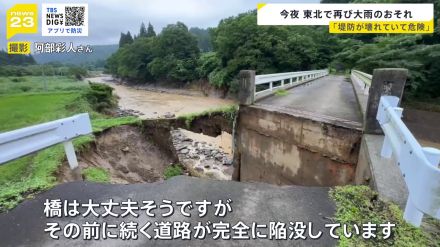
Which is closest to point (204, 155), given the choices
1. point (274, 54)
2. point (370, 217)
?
point (370, 217)

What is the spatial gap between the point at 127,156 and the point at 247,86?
4037 millimetres

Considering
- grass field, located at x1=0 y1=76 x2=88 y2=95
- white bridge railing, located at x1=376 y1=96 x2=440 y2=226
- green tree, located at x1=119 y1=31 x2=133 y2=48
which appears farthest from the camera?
green tree, located at x1=119 y1=31 x2=133 y2=48

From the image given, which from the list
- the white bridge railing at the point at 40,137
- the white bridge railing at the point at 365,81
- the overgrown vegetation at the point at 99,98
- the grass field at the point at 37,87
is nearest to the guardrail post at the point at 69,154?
the white bridge railing at the point at 40,137

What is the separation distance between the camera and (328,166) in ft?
13.9

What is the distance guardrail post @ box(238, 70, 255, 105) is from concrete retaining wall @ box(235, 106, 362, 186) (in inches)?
8.2

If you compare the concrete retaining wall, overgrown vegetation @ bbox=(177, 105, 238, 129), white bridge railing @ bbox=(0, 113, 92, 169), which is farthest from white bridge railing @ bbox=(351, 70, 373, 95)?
white bridge railing @ bbox=(0, 113, 92, 169)

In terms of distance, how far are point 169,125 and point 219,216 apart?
24.5 feet

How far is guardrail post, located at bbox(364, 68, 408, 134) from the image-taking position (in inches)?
135

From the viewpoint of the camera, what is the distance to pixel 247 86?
19.3ft

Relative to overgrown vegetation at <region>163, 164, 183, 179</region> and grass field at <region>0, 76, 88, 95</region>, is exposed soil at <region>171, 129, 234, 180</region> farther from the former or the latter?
grass field at <region>0, 76, 88, 95</region>

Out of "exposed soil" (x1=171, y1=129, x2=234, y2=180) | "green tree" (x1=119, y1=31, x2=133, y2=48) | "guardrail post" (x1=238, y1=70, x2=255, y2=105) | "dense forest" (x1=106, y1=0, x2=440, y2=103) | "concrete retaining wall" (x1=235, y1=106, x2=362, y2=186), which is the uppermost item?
"green tree" (x1=119, y1=31, x2=133, y2=48)

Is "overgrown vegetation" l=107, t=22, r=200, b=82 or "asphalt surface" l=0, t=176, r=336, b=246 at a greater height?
"overgrown vegetation" l=107, t=22, r=200, b=82

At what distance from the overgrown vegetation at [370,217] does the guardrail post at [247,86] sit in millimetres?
3729

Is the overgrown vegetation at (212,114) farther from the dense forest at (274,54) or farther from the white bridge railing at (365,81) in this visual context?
the dense forest at (274,54)
